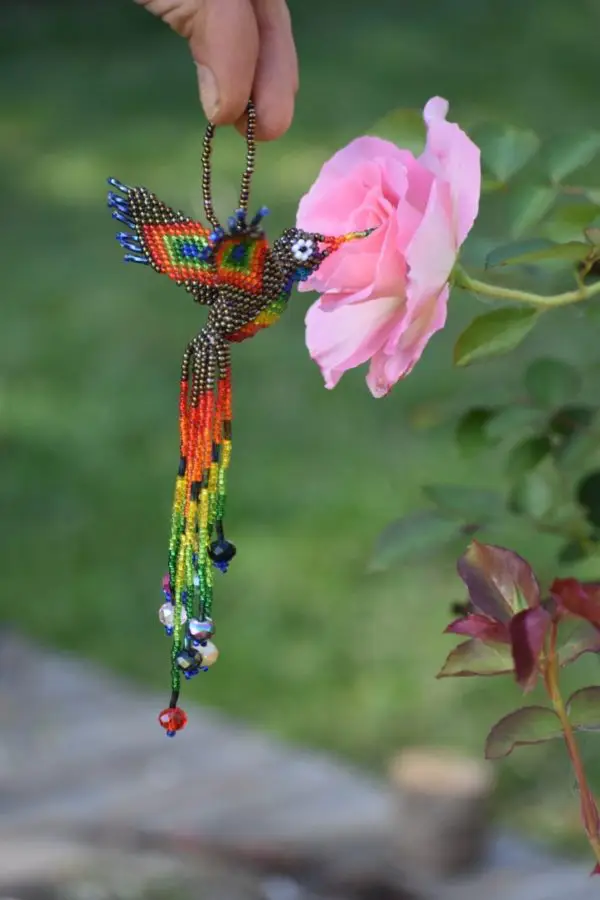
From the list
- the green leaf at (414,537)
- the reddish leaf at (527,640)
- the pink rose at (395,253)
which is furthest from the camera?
the green leaf at (414,537)

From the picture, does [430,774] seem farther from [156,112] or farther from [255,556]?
[156,112]

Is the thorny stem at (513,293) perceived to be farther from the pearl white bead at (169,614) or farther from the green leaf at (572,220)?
the pearl white bead at (169,614)

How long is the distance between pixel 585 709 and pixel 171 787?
4.81ft

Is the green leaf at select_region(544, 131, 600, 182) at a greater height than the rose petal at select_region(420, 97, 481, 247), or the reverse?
the green leaf at select_region(544, 131, 600, 182)

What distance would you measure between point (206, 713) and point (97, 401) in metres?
1.48

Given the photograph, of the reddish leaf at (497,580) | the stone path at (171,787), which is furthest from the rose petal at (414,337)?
the stone path at (171,787)

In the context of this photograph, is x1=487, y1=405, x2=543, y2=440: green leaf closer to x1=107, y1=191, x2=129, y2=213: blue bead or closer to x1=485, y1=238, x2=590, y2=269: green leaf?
x1=485, y1=238, x2=590, y2=269: green leaf

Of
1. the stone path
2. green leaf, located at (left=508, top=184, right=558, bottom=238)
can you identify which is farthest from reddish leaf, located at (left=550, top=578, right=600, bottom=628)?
the stone path

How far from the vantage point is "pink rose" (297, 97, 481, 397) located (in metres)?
0.69

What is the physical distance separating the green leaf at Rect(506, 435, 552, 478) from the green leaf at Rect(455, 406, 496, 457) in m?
0.02

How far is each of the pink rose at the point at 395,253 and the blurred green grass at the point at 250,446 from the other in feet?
1.36

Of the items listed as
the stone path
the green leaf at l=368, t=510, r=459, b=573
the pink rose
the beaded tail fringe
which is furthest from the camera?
the stone path

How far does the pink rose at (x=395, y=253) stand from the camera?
2.27 ft

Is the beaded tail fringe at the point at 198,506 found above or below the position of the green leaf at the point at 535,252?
below
